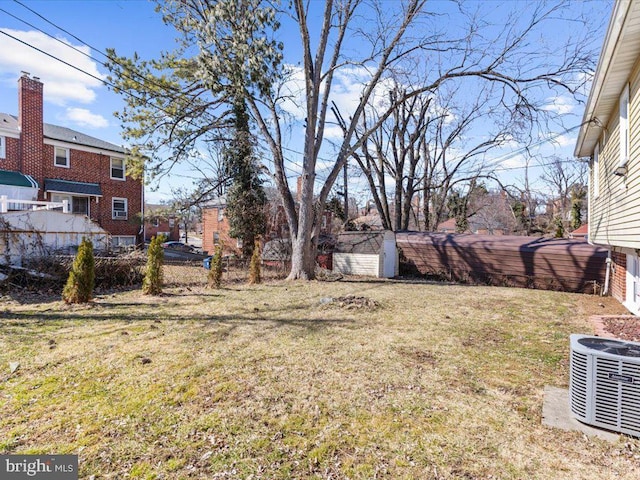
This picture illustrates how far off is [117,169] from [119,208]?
2.31m

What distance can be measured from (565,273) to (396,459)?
13243mm

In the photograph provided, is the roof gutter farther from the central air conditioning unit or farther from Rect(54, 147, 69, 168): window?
Rect(54, 147, 69, 168): window

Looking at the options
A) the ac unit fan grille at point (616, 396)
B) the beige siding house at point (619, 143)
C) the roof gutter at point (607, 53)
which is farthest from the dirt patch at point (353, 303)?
the roof gutter at point (607, 53)

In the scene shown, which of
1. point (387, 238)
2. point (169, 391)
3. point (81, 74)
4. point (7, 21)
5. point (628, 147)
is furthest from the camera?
point (387, 238)

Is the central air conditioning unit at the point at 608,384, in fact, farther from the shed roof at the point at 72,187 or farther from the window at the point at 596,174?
the shed roof at the point at 72,187

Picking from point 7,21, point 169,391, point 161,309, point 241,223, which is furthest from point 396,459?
point 241,223

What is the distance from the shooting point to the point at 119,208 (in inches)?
843

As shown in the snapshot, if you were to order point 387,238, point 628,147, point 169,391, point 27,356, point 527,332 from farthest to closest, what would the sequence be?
point 387,238, point 527,332, point 628,147, point 27,356, point 169,391

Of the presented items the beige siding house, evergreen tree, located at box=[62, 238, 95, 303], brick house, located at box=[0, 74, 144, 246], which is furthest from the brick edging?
brick house, located at box=[0, 74, 144, 246]

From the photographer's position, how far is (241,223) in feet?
58.2

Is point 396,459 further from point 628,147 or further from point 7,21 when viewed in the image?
point 7,21

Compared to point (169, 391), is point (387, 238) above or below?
above

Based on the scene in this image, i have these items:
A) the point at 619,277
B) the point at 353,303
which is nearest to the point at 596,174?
the point at 619,277

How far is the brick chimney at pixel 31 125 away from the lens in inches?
679
